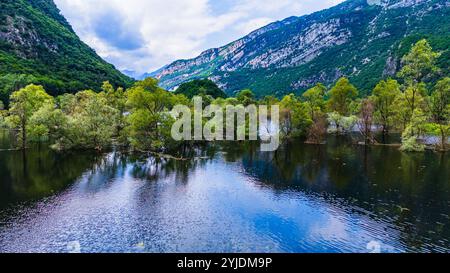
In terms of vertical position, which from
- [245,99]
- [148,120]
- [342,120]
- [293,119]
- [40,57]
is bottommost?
[148,120]

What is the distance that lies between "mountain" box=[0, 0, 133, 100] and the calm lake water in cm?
8923

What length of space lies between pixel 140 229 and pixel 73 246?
6068mm

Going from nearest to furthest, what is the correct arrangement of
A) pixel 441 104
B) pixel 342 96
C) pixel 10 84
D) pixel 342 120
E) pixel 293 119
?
pixel 441 104 < pixel 293 119 < pixel 342 120 < pixel 342 96 < pixel 10 84

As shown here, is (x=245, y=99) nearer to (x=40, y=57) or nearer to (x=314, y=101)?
(x=314, y=101)

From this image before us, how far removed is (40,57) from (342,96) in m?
146

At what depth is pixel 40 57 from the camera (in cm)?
16762

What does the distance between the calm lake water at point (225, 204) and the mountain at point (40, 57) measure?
89234 mm

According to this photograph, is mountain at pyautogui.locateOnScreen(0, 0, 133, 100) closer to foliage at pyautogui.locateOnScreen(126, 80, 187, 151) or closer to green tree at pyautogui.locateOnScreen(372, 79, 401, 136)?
foliage at pyautogui.locateOnScreen(126, 80, 187, 151)

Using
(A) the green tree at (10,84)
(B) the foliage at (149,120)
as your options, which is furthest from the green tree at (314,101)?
(A) the green tree at (10,84)

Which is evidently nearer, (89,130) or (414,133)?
(89,130)

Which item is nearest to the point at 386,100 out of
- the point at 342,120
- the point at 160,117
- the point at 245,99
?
the point at 342,120

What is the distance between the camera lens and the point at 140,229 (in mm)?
31984

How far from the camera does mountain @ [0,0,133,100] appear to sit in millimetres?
139000

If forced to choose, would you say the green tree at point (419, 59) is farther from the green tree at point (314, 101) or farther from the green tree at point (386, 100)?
the green tree at point (314, 101)
